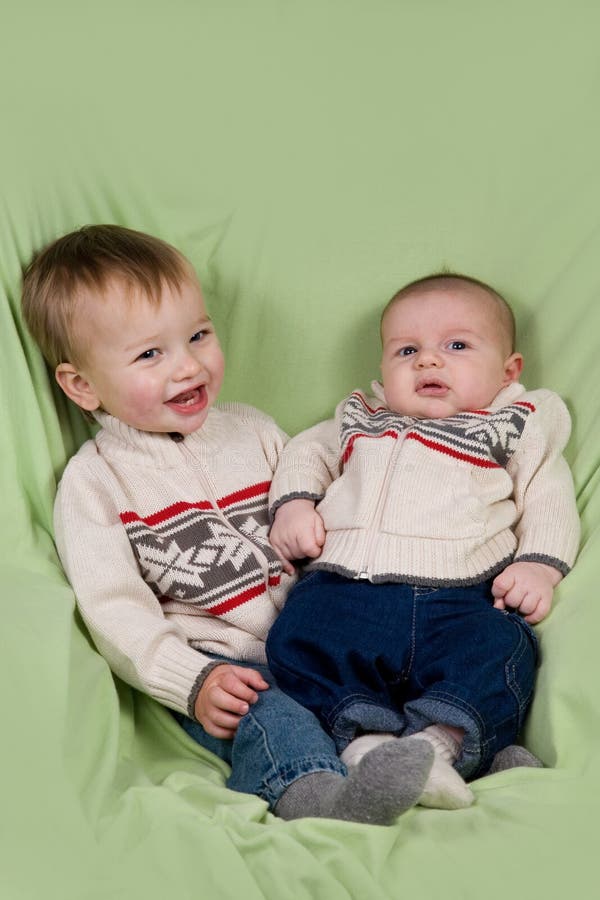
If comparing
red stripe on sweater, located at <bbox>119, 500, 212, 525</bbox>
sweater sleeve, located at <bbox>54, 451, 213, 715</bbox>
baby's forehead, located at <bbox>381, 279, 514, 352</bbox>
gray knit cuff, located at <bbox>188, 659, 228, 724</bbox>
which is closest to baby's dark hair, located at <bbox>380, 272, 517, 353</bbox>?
baby's forehead, located at <bbox>381, 279, 514, 352</bbox>

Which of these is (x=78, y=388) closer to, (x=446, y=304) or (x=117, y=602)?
(x=117, y=602)

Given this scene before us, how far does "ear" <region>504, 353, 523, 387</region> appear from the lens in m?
1.90

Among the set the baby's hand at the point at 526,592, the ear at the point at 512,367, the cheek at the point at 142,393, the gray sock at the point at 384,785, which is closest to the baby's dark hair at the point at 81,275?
the cheek at the point at 142,393

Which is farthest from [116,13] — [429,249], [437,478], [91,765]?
[91,765]

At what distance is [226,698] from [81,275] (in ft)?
2.21

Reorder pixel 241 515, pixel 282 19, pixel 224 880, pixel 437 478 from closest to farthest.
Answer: pixel 224 880
pixel 437 478
pixel 241 515
pixel 282 19

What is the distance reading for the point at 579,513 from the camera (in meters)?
1.79

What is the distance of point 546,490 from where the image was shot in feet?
5.71

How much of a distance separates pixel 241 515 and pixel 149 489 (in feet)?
0.50

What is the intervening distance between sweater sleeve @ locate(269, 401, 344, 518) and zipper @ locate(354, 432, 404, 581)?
0.13 m

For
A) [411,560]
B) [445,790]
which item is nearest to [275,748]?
[445,790]

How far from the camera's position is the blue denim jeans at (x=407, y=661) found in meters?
1.51

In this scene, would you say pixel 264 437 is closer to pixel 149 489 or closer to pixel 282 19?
pixel 149 489

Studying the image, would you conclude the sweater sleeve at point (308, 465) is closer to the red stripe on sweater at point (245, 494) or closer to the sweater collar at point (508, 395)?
the red stripe on sweater at point (245, 494)
